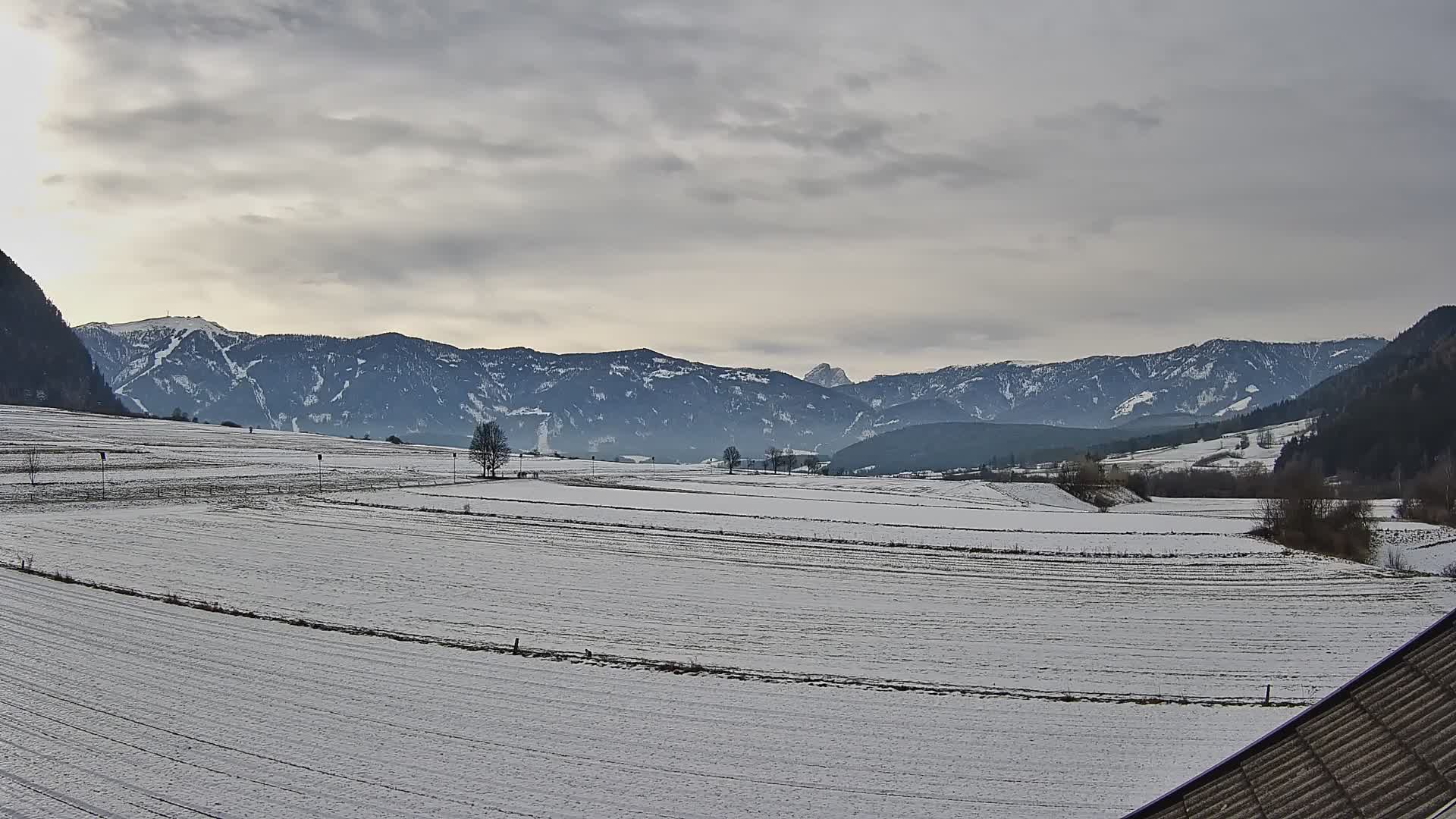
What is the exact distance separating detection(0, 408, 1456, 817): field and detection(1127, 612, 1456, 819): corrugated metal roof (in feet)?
21.8

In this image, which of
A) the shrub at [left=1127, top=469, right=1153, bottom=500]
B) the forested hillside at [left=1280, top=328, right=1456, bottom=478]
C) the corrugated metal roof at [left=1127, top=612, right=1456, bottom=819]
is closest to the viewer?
the corrugated metal roof at [left=1127, top=612, right=1456, bottom=819]

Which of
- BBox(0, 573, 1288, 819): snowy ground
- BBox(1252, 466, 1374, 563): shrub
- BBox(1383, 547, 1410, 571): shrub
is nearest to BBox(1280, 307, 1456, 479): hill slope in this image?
BBox(1252, 466, 1374, 563): shrub

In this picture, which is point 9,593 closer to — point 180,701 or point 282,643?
point 282,643

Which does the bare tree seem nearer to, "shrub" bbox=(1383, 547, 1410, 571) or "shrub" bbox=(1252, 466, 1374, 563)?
"shrub" bbox=(1252, 466, 1374, 563)

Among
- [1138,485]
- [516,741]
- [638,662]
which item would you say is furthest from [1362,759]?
[1138,485]

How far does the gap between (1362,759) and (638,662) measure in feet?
66.5

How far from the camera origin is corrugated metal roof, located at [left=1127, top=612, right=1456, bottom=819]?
8062 mm

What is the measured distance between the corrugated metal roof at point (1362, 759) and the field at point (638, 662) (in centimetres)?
664

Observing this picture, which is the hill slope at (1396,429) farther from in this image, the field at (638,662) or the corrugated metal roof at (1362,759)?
the corrugated metal roof at (1362,759)

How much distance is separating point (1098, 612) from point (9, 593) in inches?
1587

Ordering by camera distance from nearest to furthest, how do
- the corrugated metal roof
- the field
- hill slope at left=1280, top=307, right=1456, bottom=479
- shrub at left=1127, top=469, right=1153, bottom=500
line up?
the corrugated metal roof
the field
shrub at left=1127, top=469, right=1153, bottom=500
hill slope at left=1280, top=307, right=1456, bottom=479

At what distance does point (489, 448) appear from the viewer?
398 feet

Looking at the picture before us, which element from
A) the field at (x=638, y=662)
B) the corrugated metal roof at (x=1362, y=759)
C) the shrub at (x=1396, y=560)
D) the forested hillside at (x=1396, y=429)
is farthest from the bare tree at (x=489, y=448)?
the forested hillside at (x=1396, y=429)

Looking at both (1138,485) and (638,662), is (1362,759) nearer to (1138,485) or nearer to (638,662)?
(638,662)
